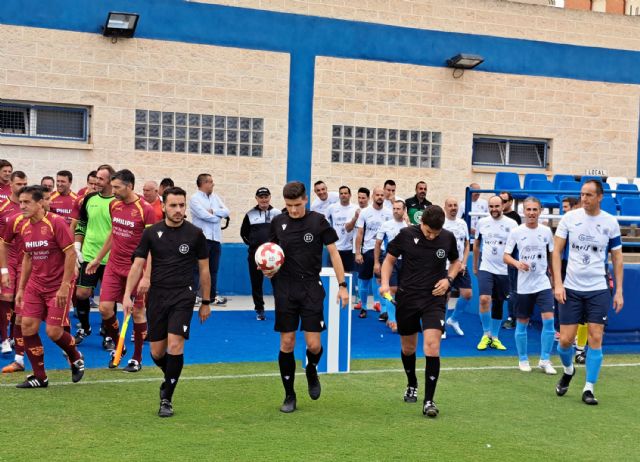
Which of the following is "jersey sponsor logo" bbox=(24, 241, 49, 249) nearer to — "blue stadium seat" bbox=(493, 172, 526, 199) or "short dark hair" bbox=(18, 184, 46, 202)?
"short dark hair" bbox=(18, 184, 46, 202)

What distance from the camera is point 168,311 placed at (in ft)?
26.7

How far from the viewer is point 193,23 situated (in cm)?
1773

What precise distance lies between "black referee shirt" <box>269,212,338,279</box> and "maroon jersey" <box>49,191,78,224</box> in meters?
6.02

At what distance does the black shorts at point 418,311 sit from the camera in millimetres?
8484

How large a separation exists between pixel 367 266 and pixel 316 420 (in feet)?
24.7

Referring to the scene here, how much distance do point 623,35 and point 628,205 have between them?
6441 millimetres

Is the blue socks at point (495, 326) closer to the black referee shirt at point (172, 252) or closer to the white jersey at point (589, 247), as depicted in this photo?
the white jersey at point (589, 247)

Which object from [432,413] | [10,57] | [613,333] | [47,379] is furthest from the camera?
[10,57]

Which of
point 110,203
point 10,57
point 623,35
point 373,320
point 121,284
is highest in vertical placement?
point 623,35

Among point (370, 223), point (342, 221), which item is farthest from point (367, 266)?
point (342, 221)

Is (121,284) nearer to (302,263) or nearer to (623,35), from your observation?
(302,263)

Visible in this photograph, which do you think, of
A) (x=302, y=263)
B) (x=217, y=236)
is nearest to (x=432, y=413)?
(x=302, y=263)

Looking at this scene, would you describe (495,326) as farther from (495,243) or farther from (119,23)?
(119,23)

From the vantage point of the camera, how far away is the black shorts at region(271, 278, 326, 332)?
329 inches
